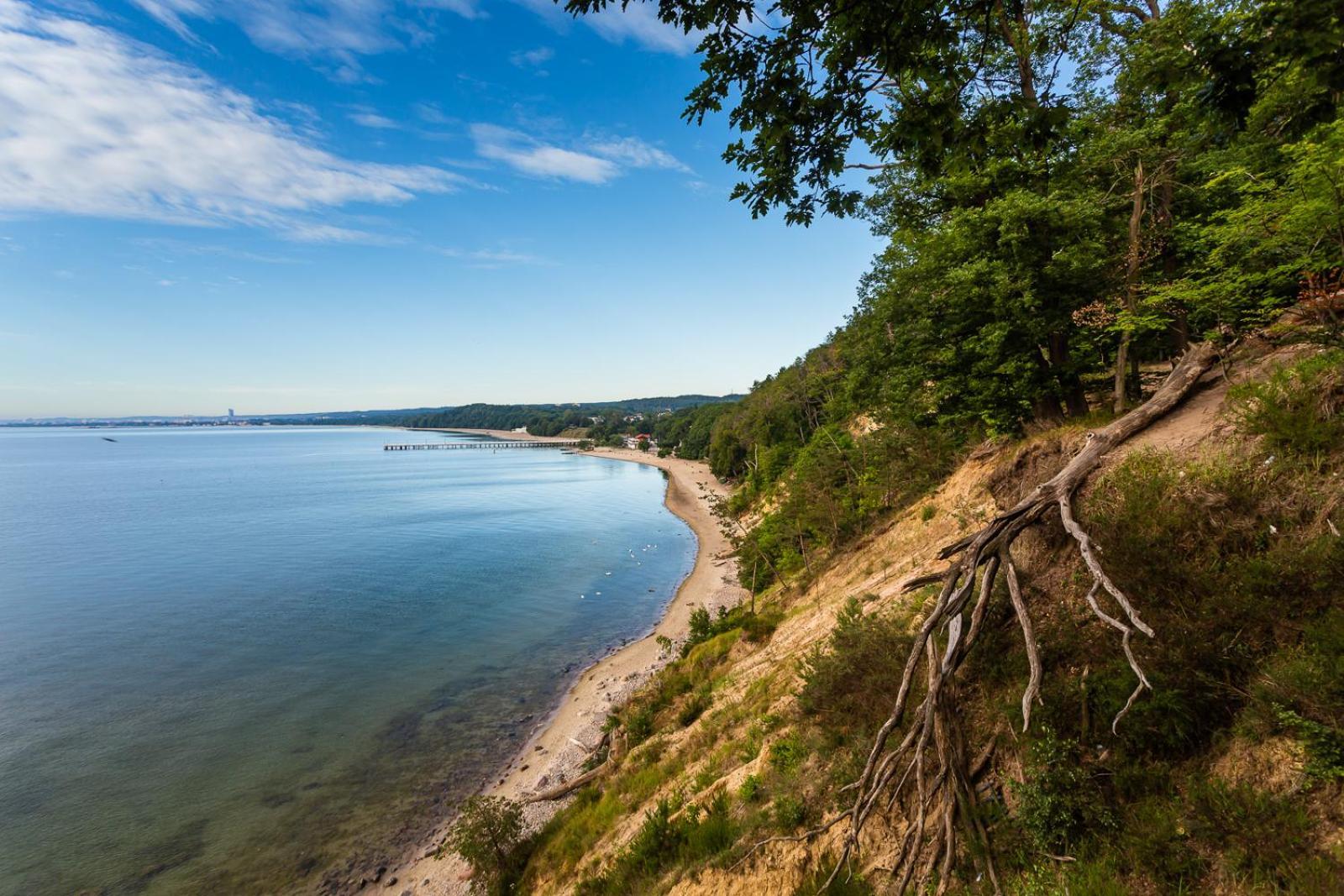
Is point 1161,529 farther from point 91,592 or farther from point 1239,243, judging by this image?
point 91,592

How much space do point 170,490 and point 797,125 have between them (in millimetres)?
122814

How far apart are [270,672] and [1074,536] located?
34091 mm

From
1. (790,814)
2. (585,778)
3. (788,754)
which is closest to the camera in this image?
(790,814)

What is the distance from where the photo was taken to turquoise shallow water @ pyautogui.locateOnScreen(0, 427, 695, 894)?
625 inches

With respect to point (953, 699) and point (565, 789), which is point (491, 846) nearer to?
point (565, 789)

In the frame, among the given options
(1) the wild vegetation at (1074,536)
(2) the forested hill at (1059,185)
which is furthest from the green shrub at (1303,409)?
(2) the forested hill at (1059,185)

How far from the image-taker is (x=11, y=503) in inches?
3039

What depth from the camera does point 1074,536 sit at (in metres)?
4.76

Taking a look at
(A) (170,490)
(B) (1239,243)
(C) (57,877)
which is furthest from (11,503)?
(B) (1239,243)

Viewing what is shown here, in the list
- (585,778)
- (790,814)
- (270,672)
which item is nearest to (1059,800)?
(790,814)

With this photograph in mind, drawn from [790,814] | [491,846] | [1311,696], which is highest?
[1311,696]

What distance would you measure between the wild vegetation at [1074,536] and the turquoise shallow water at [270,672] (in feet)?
32.1

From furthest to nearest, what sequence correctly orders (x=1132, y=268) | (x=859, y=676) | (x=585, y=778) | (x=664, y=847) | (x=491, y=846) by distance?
(x=585, y=778) → (x=491, y=846) → (x=1132, y=268) → (x=664, y=847) → (x=859, y=676)

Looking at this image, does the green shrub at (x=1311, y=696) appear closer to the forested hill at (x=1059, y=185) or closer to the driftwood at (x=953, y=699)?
the driftwood at (x=953, y=699)
